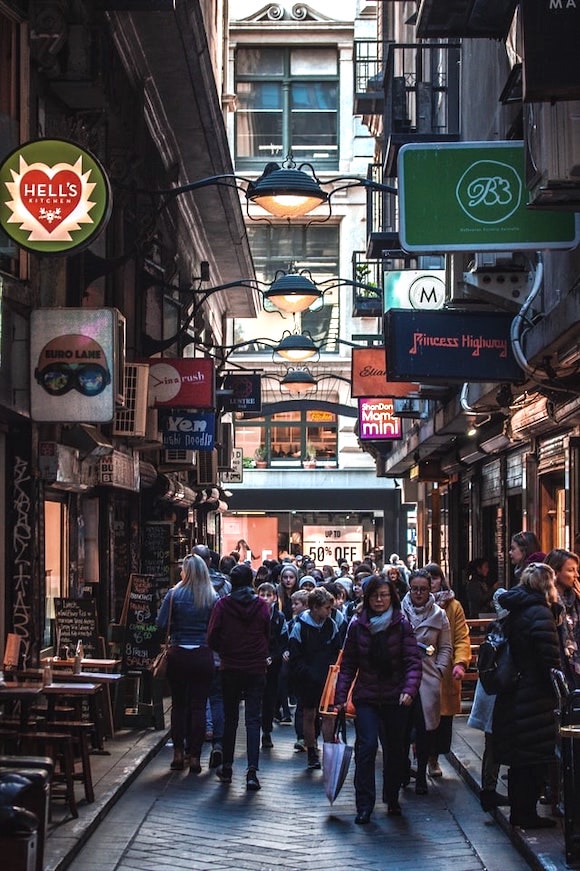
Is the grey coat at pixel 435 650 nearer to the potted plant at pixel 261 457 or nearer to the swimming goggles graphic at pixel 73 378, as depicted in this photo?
the swimming goggles graphic at pixel 73 378

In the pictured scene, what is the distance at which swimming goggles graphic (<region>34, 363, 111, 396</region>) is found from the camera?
13625mm

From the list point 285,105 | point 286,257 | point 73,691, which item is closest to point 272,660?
point 73,691

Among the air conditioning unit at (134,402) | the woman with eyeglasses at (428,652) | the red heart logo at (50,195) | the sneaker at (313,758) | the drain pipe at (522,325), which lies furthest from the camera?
the air conditioning unit at (134,402)

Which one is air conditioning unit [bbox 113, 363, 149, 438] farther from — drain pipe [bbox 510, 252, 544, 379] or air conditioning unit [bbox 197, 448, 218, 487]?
air conditioning unit [bbox 197, 448, 218, 487]

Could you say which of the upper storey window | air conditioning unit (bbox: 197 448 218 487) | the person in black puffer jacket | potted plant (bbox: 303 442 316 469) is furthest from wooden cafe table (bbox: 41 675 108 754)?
the upper storey window

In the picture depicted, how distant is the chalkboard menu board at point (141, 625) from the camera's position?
1616cm

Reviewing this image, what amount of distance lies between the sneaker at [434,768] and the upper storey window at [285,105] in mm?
43792

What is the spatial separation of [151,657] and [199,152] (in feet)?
35.4

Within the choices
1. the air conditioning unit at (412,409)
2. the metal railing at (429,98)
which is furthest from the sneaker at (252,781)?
the air conditioning unit at (412,409)

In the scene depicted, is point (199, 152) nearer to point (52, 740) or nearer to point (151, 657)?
point (151, 657)

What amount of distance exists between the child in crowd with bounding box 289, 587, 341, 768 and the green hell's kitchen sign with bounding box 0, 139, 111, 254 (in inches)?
164

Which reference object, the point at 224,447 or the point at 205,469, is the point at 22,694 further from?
the point at 224,447

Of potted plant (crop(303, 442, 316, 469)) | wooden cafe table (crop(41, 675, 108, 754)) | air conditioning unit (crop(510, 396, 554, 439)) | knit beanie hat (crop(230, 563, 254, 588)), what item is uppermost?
potted plant (crop(303, 442, 316, 469))

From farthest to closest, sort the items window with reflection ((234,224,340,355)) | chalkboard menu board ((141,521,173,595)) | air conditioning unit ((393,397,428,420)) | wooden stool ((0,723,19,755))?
1. window with reflection ((234,224,340,355))
2. air conditioning unit ((393,397,428,420))
3. chalkboard menu board ((141,521,173,595))
4. wooden stool ((0,723,19,755))
